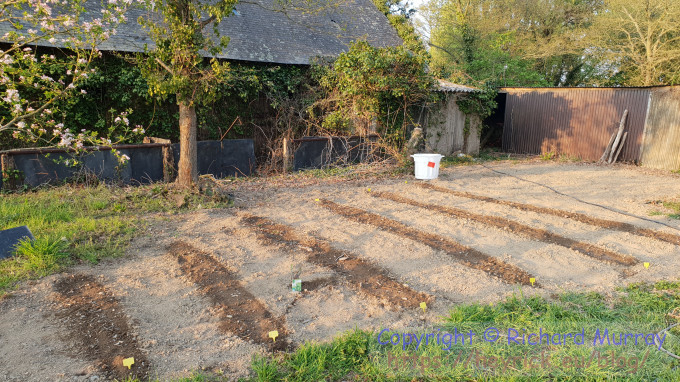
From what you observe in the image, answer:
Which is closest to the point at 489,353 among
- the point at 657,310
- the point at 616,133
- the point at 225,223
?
the point at 657,310

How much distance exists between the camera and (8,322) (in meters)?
3.51

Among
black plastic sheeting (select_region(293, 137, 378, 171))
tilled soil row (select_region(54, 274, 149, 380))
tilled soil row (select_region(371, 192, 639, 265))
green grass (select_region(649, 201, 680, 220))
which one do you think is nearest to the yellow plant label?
tilled soil row (select_region(54, 274, 149, 380))

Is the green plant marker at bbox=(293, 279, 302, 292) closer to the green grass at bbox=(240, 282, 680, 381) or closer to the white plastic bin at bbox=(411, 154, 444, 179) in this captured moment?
the green grass at bbox=(240, 282, 680, 381)

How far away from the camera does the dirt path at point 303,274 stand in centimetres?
322

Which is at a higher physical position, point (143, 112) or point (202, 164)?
point (143, 112)

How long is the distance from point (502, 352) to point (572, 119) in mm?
12966

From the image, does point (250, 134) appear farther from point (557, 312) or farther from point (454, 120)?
point (557, 312)

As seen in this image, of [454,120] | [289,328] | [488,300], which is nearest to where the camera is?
[289,328]

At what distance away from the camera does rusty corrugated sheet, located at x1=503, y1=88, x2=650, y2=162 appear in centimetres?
1265

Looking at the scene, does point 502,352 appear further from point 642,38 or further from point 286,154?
point 642,38

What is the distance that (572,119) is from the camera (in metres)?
13.9

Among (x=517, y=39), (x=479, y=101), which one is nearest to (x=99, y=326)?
(x=479, y=101)

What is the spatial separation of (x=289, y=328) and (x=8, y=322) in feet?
7.39

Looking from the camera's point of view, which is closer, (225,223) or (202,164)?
(225,223)
